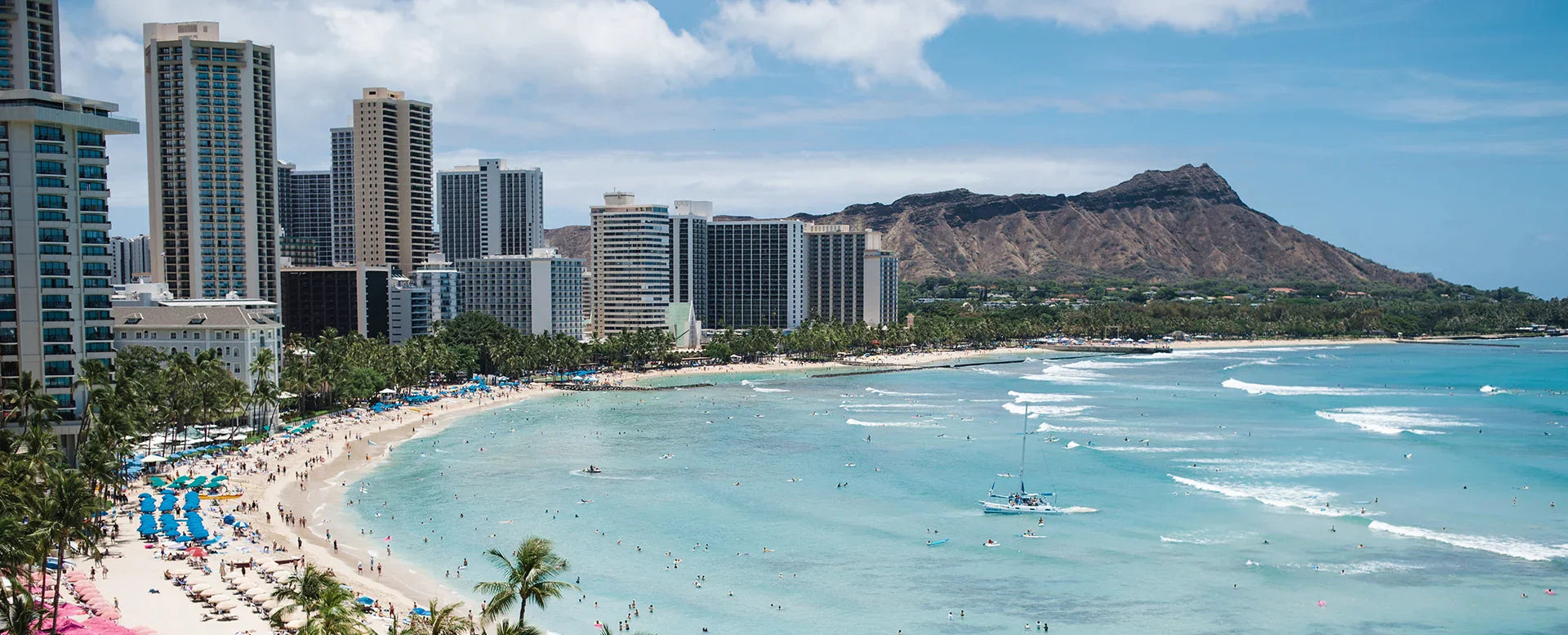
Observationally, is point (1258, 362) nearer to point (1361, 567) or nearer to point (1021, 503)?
point (1021, 503)

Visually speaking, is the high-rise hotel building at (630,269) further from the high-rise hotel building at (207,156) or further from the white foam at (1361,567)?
the white foam at (1361,567)

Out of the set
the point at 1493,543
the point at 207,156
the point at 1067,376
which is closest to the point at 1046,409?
the point at 1067,376

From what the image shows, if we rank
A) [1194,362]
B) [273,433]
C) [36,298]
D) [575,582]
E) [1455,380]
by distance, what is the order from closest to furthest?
[575,582] → [36,298] → [273,433] → [1455,380] → [1194,362]

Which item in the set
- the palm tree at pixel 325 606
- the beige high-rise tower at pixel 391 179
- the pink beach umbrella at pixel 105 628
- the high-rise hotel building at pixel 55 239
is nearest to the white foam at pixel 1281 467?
the palm tree at pixel 325 606

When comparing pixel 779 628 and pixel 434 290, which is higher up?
pixel 434 290

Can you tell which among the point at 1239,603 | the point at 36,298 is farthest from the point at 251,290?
the point at 1239,603

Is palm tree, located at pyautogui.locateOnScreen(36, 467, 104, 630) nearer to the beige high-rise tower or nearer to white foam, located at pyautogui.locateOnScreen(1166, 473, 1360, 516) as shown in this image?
white foam, located at pyautogui.locateOnScreen(1166, 473, 1360, 516)

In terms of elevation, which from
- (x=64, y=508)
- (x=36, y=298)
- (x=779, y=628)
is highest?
(x=36, y=298)

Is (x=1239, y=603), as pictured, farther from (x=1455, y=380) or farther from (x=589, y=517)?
(x=1455, y=380)
